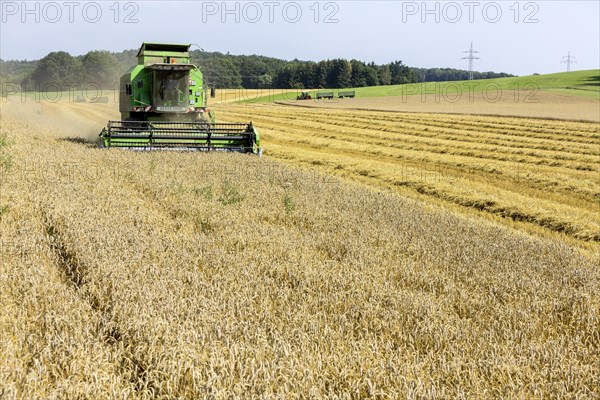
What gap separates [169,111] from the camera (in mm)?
17312

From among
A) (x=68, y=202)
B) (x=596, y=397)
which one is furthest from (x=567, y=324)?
Result: (x=68, y=202)

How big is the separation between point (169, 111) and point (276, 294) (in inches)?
529

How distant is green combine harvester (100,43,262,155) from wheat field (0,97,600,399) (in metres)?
4.82

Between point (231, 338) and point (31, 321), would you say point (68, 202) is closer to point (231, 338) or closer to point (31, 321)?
point (31, 321)

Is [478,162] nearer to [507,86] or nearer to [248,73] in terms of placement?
[507,86]

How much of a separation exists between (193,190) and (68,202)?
7.86 ft

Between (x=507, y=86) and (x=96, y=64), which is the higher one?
(x=96, y=64)

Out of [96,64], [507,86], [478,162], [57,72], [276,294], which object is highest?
[96,64]

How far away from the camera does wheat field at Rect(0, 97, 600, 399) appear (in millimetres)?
3396

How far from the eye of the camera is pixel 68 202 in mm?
7980

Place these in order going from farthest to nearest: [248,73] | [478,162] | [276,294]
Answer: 1. [248,73]
2. [478,162]
3. [276,294]

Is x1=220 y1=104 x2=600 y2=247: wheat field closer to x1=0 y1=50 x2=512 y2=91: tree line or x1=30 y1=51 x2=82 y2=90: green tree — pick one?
x1=0 y1=50 x2=512 y2=91: tree line

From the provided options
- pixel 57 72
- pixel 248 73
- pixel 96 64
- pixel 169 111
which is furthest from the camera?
pixel 248 73

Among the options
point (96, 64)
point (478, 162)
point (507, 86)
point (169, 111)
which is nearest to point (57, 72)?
point (96, 64)
